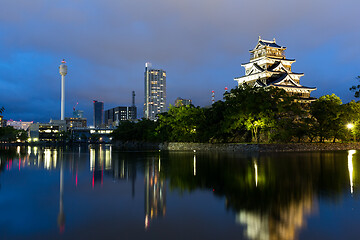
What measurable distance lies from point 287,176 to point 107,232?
39.2 feet

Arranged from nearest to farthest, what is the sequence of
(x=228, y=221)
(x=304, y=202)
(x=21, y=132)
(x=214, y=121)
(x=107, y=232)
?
1. (x=107, y=232)
2. (x=228, y=221)
3. (x=304, y=202)
4. (x=214, y=121)
5. (x=21, y=132)

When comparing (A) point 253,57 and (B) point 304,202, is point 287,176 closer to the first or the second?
(B) point 304,202

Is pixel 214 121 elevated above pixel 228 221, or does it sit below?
above

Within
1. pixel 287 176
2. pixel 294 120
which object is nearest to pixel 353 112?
pixel 294 120

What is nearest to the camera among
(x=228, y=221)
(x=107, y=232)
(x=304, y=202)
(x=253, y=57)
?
(x=107, y=232)

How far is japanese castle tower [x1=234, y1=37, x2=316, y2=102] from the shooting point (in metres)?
64.1

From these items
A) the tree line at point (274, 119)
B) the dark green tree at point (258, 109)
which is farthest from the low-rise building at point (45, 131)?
the dark green tree at point (258, 109)

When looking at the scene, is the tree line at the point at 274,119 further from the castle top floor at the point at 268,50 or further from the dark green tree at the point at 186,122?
the castle top floor at the point at 268,50

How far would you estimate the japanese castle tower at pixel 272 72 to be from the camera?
64.1 metres

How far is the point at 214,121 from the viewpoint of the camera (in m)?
57.9

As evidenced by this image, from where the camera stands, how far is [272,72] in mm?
65625

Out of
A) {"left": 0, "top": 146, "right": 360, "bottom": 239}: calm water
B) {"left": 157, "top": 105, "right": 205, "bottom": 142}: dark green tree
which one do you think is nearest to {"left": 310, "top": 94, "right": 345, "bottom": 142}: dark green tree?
{"left": 157, "top": 105, "right": 205, "bottom": 142}: dark green tree

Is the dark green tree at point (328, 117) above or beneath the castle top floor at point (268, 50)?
beneath

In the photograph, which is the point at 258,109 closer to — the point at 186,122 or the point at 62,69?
the point at 186,122
